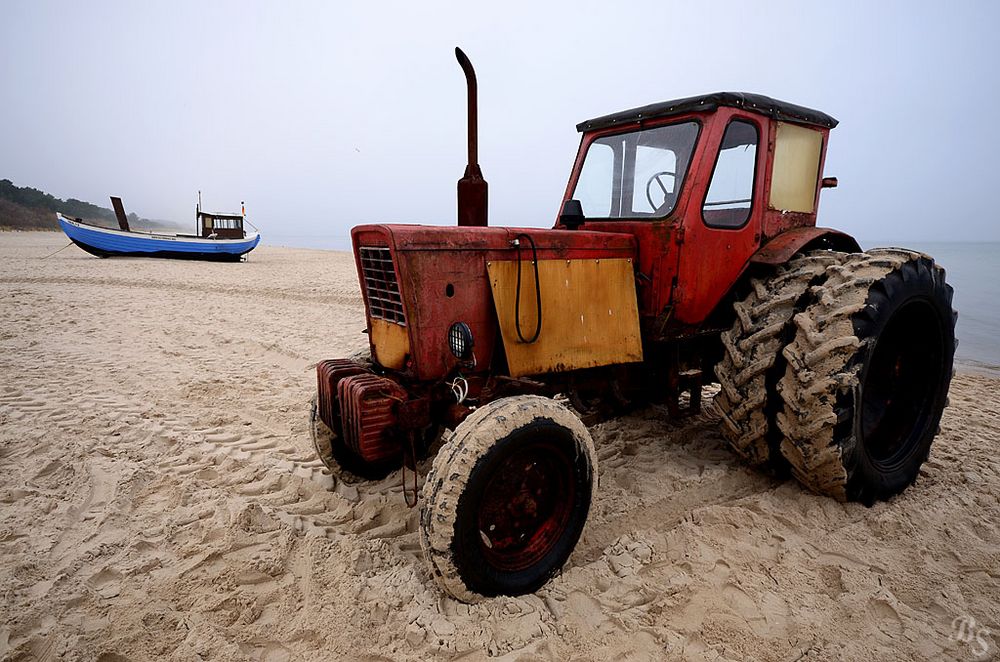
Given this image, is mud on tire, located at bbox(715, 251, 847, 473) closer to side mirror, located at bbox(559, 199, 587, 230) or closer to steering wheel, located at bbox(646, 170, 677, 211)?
steering wheel, located at bbox(646, 170, 677, 211)

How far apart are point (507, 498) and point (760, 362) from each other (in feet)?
5.41

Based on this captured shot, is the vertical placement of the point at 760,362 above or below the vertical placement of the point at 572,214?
below

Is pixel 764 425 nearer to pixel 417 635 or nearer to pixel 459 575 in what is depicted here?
pixel 459 575

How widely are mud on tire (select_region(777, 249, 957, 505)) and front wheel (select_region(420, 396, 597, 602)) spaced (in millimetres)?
1339

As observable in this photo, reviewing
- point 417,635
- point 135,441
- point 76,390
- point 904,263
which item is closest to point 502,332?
point 417,635

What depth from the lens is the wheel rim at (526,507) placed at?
2.54 meters

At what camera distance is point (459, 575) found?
2.30 m

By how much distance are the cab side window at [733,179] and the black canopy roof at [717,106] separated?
13 cm

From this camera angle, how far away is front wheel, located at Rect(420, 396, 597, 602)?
7.43 feet

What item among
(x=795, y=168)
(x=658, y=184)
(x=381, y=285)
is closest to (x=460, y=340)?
(x=381, y=285)

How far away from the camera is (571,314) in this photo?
3049mm

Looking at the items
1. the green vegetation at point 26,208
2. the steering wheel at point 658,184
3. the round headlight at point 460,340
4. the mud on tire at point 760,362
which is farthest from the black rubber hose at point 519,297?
the green vegetation at point 26,208

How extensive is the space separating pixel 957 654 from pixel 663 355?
2049 millimetres

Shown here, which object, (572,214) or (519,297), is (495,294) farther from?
(572,214)
